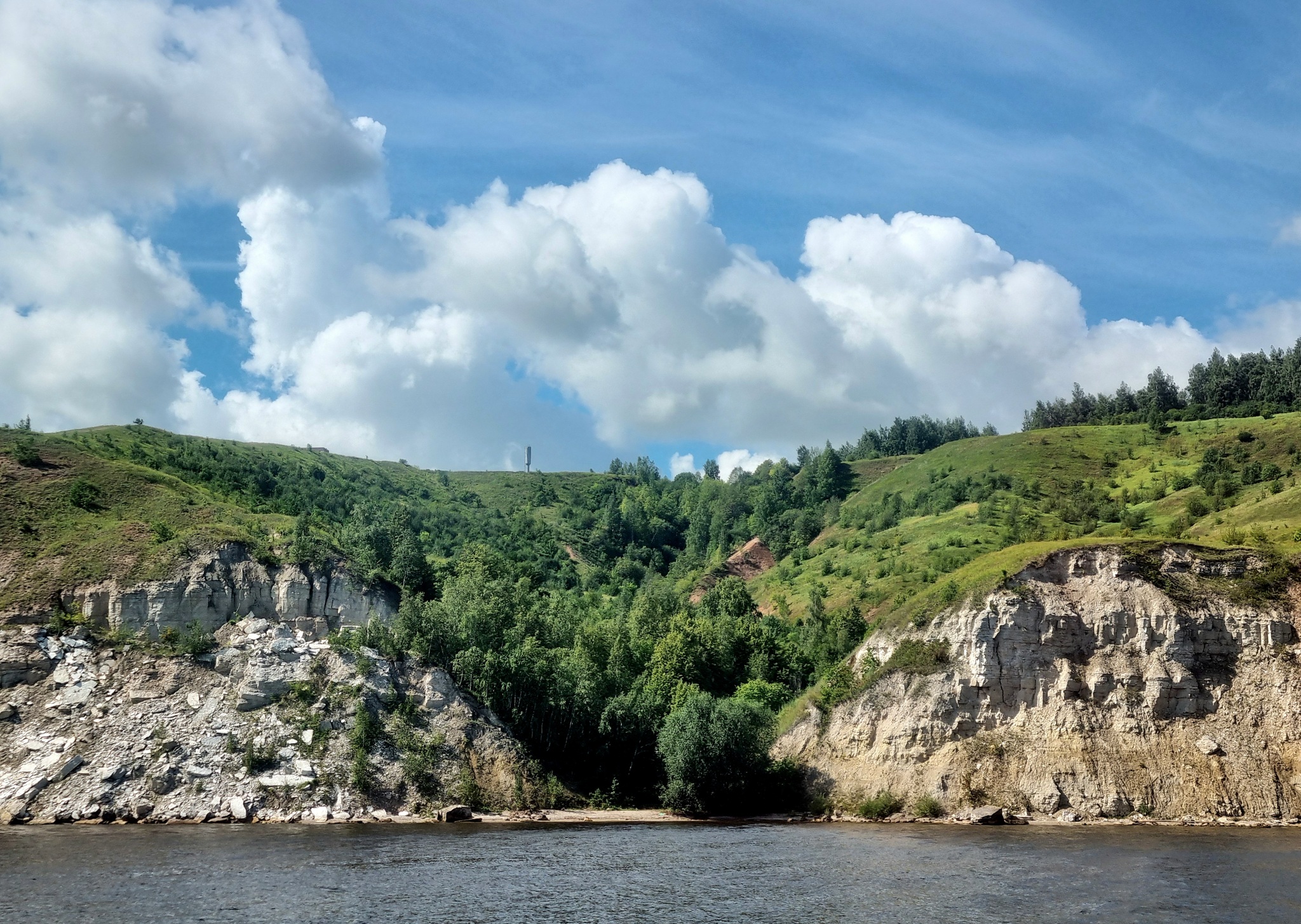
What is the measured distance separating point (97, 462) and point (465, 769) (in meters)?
49.7

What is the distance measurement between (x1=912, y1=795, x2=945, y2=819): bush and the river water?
687cm

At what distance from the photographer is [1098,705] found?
7019cm

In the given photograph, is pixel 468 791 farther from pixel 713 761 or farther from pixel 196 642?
pixel 196 642

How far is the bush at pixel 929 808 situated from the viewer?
68688 millimetres

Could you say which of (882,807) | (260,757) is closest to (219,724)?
(260,757)

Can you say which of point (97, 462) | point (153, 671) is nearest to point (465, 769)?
point (153, 671)

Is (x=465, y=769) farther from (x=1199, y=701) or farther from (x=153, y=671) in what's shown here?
(x=1199, y=701)

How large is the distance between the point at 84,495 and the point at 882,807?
70.3 metres

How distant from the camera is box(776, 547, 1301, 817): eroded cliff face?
66500 millimetres

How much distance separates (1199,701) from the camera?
69375 mm

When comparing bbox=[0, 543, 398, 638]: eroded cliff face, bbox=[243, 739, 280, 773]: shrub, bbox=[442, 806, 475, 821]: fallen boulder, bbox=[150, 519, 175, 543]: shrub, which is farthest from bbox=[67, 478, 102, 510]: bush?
bbox=[442, 806, 475, 821]: fallen boulder

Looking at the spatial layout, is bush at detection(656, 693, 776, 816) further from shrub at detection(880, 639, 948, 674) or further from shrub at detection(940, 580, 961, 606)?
shrub at detection(940, 580, 961, 606)

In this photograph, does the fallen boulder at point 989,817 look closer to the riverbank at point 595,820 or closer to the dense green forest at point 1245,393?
the riverbank at point 595,820

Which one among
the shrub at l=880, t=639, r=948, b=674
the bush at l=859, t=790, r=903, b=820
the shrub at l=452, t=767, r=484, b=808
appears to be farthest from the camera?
the shrub at l=880, t=639, r=948, b=674
